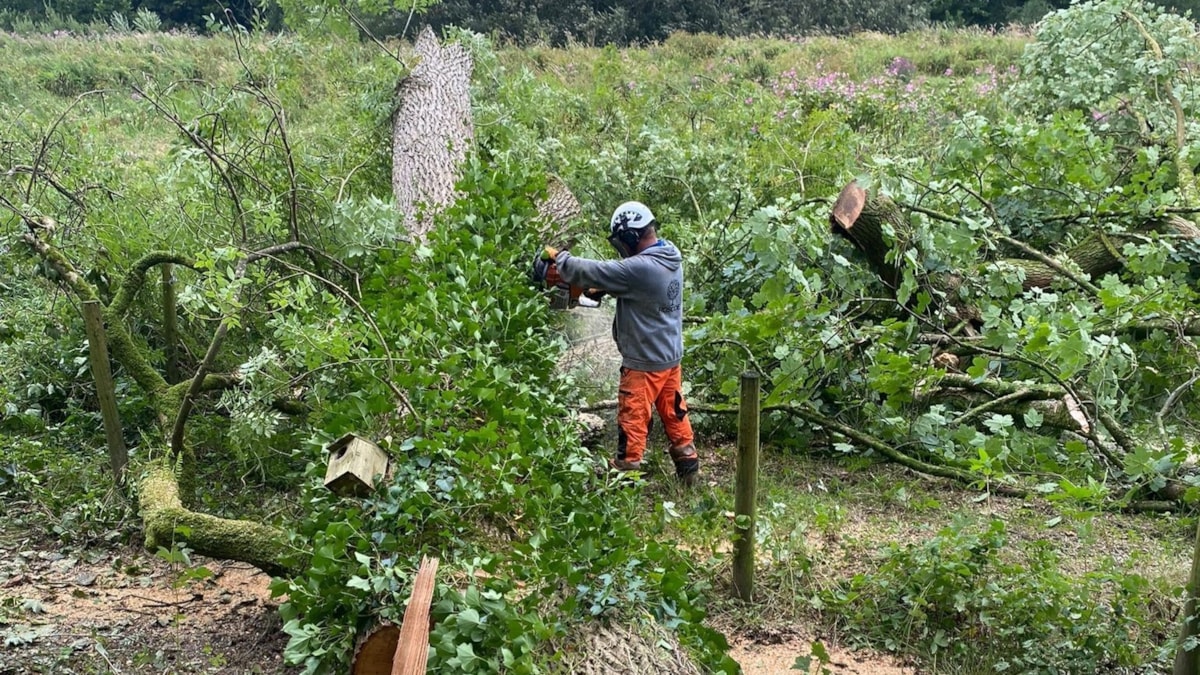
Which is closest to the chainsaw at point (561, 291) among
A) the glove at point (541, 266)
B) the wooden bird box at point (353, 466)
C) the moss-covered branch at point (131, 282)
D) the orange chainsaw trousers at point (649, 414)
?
the glove at point (541, 266)

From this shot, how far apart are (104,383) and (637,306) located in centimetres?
252

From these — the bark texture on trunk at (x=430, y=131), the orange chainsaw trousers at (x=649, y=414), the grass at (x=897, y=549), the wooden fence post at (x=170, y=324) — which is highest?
the bark texture on trunk at (x=430, y=131)

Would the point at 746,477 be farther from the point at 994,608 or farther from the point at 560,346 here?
the point at 560,346

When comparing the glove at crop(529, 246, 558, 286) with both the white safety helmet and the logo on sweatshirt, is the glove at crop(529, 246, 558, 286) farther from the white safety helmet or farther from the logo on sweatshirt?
the logo on sweatshirt

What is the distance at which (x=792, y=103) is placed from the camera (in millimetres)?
11211

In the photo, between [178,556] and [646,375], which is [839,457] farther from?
[178,556]

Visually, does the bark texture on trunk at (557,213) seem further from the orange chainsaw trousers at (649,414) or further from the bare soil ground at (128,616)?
the bare soil ground at (128,616)

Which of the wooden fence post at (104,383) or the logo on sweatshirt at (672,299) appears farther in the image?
the logo on sweatshirt at (672,299)

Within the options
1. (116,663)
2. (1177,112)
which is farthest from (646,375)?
(1177,112)

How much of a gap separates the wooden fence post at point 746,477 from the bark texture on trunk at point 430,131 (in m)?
2.54

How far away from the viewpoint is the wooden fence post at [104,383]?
387cm

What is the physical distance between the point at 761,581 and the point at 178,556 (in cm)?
230

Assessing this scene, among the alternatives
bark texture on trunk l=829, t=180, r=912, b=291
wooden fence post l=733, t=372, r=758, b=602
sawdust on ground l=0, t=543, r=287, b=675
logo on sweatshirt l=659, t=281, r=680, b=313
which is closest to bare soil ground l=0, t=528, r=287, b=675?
sawdust on ground l=0, t=543, r=287, b=675

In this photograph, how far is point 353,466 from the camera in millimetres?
2682
